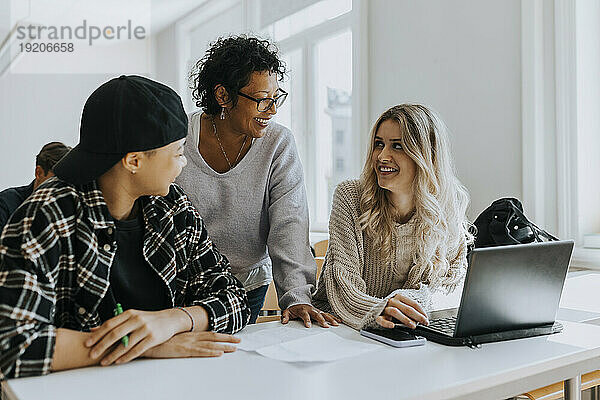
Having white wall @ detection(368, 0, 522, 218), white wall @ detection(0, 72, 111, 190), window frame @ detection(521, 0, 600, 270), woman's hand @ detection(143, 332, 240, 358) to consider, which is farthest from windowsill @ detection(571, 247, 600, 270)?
white wall @ detection(0, 72, 111, 190)

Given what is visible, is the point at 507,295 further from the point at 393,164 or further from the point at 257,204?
the point at 257,204

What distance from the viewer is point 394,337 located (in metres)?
1.25

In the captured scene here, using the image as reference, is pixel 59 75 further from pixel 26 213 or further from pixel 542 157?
pixel 26 213

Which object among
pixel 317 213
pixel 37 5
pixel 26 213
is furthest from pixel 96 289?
pixel 37 5

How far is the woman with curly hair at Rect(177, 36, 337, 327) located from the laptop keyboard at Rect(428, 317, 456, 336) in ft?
1.19

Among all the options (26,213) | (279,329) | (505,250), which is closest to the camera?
(26,213)

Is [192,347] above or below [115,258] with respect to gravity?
below

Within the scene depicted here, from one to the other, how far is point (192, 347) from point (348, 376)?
31 cm

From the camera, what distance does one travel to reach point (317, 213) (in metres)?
4.35

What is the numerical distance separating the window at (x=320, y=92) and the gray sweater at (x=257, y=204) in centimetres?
223

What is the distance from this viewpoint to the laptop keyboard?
50.4 inches

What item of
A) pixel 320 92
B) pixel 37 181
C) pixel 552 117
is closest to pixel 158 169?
pixel 37 181

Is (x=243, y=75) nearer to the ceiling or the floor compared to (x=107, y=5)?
nearer to the floor

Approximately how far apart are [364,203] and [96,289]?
2.66 ft
